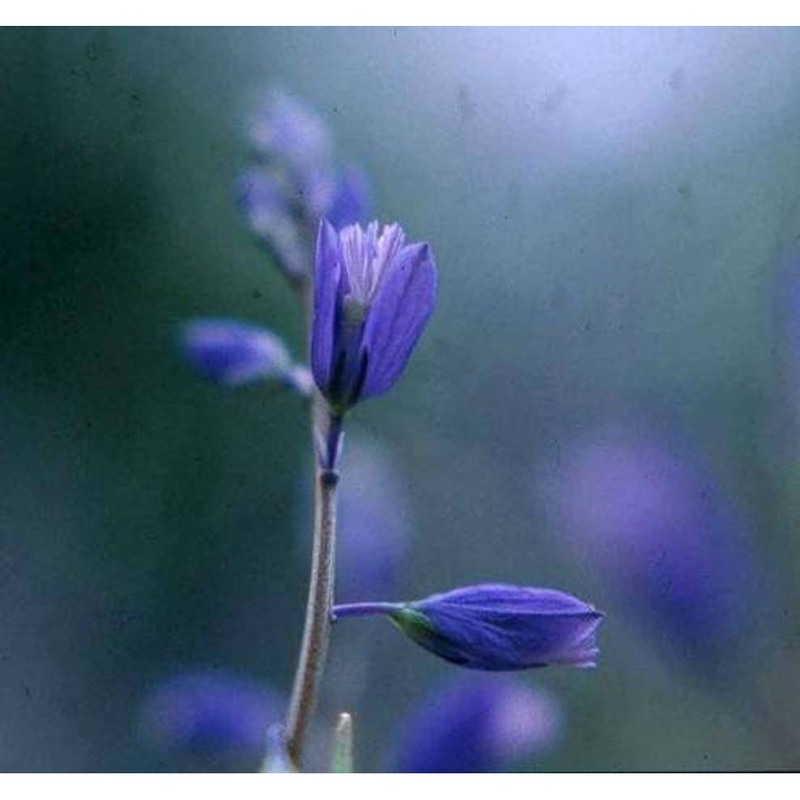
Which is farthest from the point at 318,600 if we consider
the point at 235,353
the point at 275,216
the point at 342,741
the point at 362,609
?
the point at 275,216

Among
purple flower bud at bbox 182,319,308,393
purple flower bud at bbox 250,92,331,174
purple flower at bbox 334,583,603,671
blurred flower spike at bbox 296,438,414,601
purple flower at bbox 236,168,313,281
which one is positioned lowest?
purple flower at bbox 334,583,603,671

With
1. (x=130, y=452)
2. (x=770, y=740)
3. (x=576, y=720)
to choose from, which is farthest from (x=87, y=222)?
(x=770, y=740)

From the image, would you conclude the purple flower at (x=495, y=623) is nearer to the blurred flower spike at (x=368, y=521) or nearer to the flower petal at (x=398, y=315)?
the blurred flower spike at (x=368, y=521)

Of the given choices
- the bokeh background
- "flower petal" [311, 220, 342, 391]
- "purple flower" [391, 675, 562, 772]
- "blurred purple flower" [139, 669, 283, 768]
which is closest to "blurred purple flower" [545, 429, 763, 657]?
the bokeh background

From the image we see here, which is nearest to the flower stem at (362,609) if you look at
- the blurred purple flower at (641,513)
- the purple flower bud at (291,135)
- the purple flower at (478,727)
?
the purple flower at (478,727)

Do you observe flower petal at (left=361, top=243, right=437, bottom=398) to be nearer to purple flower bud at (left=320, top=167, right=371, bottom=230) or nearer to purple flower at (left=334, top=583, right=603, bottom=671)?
purple flower bud at (left=320, top=167, right=371, bottom=230)

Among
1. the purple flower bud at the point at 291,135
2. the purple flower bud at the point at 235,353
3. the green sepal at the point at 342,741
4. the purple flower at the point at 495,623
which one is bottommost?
the green sepal at the point at 342,741
